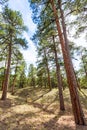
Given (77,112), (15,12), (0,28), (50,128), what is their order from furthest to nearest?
(15,12)
(0,28)
(77,112)
(50,128)

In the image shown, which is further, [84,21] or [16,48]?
[16,48]

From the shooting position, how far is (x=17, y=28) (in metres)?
16.5

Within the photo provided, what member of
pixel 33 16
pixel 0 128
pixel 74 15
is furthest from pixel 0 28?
pixel 0 128

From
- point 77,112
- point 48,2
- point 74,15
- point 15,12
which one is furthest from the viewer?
point 15,12

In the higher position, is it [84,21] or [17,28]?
[17,28]

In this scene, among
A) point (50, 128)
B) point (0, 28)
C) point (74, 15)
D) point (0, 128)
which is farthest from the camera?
point (0, 28)

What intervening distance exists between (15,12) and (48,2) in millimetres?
5921

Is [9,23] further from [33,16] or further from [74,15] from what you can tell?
[74,15]

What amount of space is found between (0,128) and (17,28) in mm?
11998

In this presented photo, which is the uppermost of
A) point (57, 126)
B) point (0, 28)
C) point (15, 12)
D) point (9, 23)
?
point (15, 12)

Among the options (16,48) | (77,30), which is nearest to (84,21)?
(77,30)

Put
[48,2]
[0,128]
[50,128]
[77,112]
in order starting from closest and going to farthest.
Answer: [0,128] < [50,128] < [77,112] < [48,2]

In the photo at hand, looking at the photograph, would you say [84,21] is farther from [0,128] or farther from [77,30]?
[0,128]

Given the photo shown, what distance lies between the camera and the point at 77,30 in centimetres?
1302
